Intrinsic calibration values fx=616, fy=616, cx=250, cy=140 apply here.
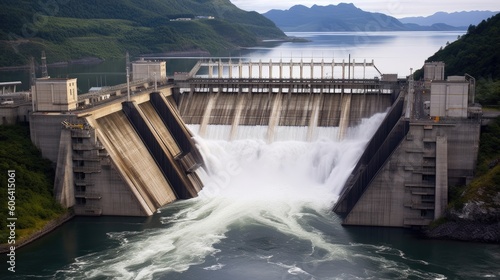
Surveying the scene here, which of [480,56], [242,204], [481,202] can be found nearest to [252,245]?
[242,204]

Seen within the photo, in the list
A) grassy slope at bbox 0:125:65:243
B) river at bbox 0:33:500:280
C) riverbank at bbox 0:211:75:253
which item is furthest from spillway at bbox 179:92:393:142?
riverbank at bbox 0:211:75:253

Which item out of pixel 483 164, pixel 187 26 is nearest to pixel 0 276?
pixel 483 164

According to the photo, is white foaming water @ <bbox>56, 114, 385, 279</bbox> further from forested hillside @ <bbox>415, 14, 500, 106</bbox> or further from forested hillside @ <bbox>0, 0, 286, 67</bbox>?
forested hillside @ <bbox>0, 0, 286, 67</bbox>

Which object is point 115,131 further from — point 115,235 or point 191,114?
point 191,114

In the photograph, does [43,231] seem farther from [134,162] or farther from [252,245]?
[252,245]

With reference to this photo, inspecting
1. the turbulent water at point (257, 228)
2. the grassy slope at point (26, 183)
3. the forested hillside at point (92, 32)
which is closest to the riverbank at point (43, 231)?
the grassy slope at point (26, 183)

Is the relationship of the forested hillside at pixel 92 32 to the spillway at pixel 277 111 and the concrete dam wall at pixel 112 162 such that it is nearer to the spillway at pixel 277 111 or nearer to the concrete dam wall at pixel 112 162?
the spillway at pixel 277 111
